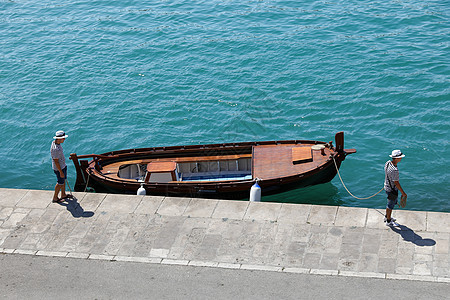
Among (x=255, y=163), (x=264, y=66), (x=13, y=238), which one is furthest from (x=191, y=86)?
(x=13, y=238)

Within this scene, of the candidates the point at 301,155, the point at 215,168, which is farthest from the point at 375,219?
the point at 215,168

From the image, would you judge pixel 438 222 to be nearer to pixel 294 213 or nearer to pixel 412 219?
pixel 412 219

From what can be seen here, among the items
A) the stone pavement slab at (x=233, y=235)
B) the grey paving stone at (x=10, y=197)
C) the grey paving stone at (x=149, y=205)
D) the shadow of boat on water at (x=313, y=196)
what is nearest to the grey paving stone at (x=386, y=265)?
the stone pavement slab at (x=233, y=235)

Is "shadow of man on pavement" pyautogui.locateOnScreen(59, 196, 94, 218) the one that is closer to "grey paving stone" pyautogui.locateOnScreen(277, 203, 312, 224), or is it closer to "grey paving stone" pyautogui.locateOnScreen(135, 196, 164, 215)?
"grey paving stone" pyautogui.locateOnScreen(135, 196, 164, 215)

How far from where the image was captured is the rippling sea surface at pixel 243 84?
21.8 metres

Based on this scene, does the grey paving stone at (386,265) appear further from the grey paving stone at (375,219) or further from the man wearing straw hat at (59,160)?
the man wearing straw hat at (59,160)

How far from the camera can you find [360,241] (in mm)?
13164

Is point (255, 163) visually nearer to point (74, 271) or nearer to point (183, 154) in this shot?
point (183, 154)

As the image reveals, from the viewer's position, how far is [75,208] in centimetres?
1530

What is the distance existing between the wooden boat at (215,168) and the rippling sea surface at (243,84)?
113 centimetres

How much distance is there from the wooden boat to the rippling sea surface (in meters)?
1.13

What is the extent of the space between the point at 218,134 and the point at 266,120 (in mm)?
2261

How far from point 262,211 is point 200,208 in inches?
65.6

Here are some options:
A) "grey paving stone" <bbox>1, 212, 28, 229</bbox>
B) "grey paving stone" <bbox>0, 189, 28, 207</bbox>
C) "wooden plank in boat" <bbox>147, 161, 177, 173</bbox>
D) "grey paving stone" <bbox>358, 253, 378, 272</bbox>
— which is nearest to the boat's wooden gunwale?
"wooden plank in boat" <bbox>147, 161, 177, 173</bbox>
